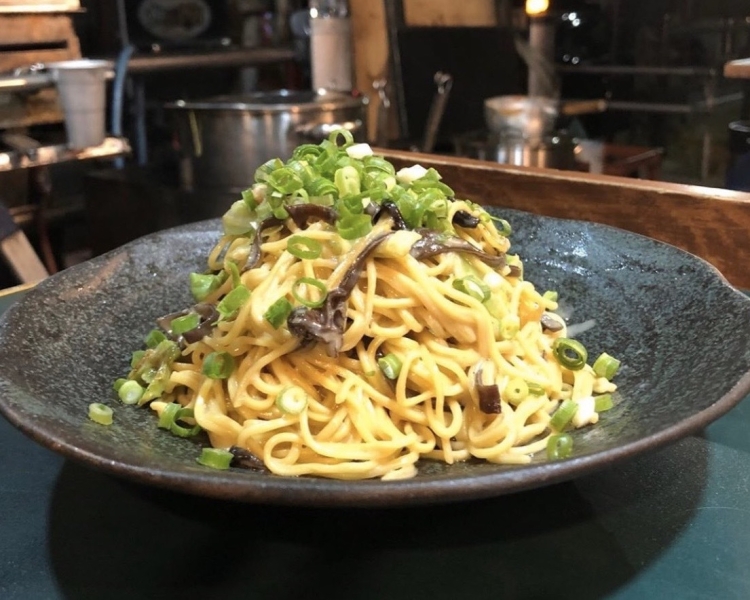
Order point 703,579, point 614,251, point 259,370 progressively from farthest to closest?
point 614,251, point 259,370, point 703,579

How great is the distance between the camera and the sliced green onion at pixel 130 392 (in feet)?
4.17

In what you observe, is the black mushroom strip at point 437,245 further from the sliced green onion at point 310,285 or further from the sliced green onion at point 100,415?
Result: the sliced green onion at point 100,415

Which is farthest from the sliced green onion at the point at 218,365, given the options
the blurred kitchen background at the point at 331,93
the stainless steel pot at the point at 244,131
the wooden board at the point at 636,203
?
the stainless steel pot at the point at 244,131

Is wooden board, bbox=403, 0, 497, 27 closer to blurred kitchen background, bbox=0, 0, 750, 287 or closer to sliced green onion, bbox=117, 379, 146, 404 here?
blurred kitchen background, bbox=0, 0, 750, 287

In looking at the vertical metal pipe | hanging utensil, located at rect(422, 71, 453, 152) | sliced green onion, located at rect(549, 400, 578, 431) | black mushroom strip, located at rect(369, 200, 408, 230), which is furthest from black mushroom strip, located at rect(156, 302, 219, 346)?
the vertical metal pipe

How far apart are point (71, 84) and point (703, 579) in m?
3.09

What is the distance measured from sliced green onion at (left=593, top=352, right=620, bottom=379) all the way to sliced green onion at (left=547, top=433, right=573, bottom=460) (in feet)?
0.81

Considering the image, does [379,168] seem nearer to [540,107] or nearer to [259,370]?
[259,370]

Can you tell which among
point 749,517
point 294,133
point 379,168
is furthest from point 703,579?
point 294,133

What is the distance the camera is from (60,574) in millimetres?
936

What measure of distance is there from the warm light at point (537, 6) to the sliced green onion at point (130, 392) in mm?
4604

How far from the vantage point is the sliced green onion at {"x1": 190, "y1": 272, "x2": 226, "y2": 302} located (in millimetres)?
1386

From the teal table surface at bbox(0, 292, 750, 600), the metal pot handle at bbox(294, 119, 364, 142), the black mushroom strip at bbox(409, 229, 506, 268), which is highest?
the metal pot handle at bbox(294, 119, 364, 142)

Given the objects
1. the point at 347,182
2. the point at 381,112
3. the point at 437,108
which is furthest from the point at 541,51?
the point at 347,182
